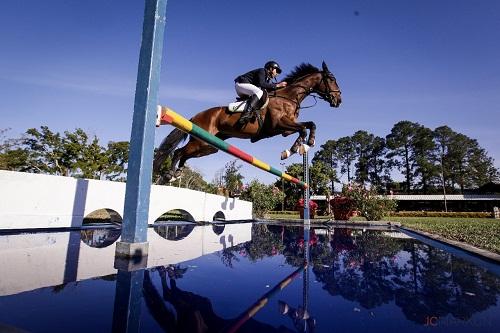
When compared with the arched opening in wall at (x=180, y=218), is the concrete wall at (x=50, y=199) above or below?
above

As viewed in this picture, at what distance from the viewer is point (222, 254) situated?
3.45 metres

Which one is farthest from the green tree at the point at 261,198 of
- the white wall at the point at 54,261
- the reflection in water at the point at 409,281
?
the reflection in water at the point at 409,281

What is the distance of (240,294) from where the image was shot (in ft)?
5.91

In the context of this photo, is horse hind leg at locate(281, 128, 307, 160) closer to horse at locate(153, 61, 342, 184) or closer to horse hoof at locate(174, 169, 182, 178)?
horse at locate(153, 61, 342, 184)

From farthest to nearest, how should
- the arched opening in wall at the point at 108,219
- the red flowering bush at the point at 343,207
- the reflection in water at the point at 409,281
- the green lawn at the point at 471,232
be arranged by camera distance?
the red flowering bush at the point at 343,207
the arched opening in wall at the point at 108,219
the green lawn at the point at 471,232
the reflection in water at the point at 409,281

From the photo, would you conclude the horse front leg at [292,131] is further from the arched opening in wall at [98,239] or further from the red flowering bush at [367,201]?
the red flowering bush at [367,201]

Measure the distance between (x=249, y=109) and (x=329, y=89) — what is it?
2134mm

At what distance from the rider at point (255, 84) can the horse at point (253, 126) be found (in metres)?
0.23

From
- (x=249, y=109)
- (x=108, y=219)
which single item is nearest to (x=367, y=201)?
(x=249, y=109)

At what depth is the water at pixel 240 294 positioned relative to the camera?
1.30 metres

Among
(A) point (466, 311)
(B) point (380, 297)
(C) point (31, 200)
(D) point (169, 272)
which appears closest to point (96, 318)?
(D) point (169, 272)

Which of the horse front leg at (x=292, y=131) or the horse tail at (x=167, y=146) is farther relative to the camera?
the horse front leg at (x=292, y=131)

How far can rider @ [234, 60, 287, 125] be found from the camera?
4641 mm

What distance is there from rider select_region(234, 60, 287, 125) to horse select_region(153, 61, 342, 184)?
0.23m
